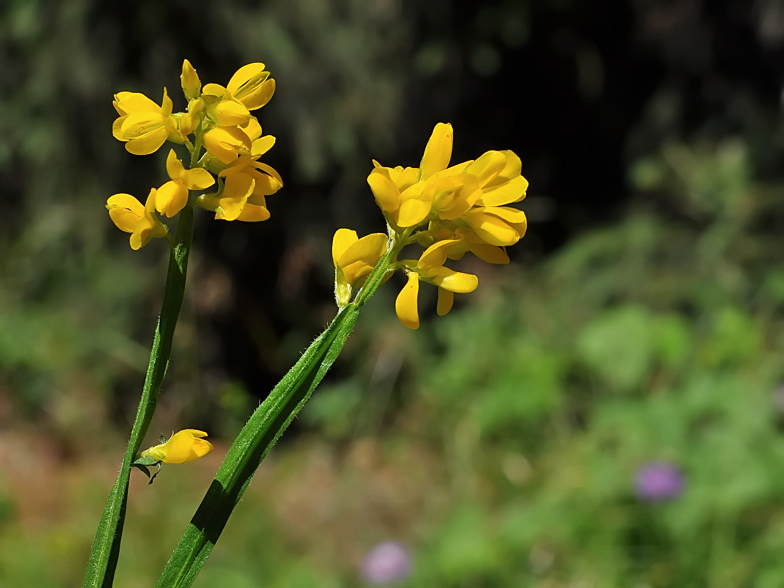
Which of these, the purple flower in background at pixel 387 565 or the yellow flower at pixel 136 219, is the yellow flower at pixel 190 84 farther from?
the purple flower in background at pixel 387 565

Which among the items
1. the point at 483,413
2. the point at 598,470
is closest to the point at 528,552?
the point at 598,470

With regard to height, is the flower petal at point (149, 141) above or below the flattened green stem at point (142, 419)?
above

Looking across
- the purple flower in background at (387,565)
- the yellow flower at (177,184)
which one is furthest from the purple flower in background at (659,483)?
the yellow flower at (177,184)

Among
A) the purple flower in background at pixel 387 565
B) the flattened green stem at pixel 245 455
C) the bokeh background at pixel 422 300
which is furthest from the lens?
the bokeh background at pixel 422 300

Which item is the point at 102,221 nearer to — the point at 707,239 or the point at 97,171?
the point at 97,171

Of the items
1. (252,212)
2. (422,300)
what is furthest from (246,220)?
(422,300)

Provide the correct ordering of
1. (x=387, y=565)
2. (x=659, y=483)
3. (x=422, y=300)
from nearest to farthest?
(x=659, y=483)
(x=387, y=565)
(x=422, y=300)

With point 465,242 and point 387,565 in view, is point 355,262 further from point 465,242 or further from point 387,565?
point 387,565
